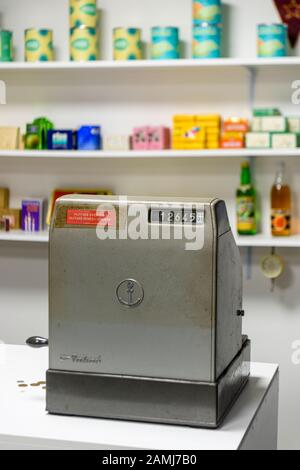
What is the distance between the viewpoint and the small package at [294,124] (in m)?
3.12

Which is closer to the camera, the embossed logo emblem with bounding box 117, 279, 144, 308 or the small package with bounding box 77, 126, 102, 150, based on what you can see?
the embossed logo emblem with bounding box 117, 279, 144, 308

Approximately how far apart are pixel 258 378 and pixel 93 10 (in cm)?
191

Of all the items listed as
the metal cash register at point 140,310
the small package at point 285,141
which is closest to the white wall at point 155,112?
the small package at point 285,141

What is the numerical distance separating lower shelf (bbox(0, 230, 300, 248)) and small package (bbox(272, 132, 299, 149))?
0.36 metres

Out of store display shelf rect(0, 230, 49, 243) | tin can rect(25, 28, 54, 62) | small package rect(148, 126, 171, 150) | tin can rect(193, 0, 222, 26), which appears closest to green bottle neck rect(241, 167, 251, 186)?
small package rect(148, 126, 171, 150)

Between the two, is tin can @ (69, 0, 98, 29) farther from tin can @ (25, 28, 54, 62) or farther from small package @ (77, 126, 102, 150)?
small package @ (77, 126, 102, 150)

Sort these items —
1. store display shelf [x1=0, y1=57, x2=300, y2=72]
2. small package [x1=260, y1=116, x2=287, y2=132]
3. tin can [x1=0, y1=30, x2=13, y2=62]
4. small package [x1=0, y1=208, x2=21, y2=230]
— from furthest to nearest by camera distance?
small package [x1=0, y1=208, x2=21, y2=230] → tin can [x1=0, y1=30, x2=13, y2=62] → small package [x1=260, y1=116, x2=287, y2=132] → store display shelf [x1=0, y1=57, x2=300, y2=72]

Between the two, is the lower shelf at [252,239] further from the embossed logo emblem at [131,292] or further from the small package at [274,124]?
the embossed logo emblem at [131,292]

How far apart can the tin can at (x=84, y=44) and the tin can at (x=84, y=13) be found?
0.02 meters

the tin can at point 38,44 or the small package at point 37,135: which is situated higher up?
the tin can at point 38,44

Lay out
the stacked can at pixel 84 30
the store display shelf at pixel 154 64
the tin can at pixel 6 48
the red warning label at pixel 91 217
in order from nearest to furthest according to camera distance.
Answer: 1. the red warning label at pixel 91 217
2. the store display shelf at pixel 154 64
3. the stacked can at pixel 84 30
4. the tin can at pixel 6 48

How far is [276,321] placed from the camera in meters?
3.25

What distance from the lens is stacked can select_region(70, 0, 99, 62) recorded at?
3.18 metres

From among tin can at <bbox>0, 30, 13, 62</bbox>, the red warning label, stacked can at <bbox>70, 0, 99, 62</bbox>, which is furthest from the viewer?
tin can at <bbox>0, 30, 13, 62</bbox>
